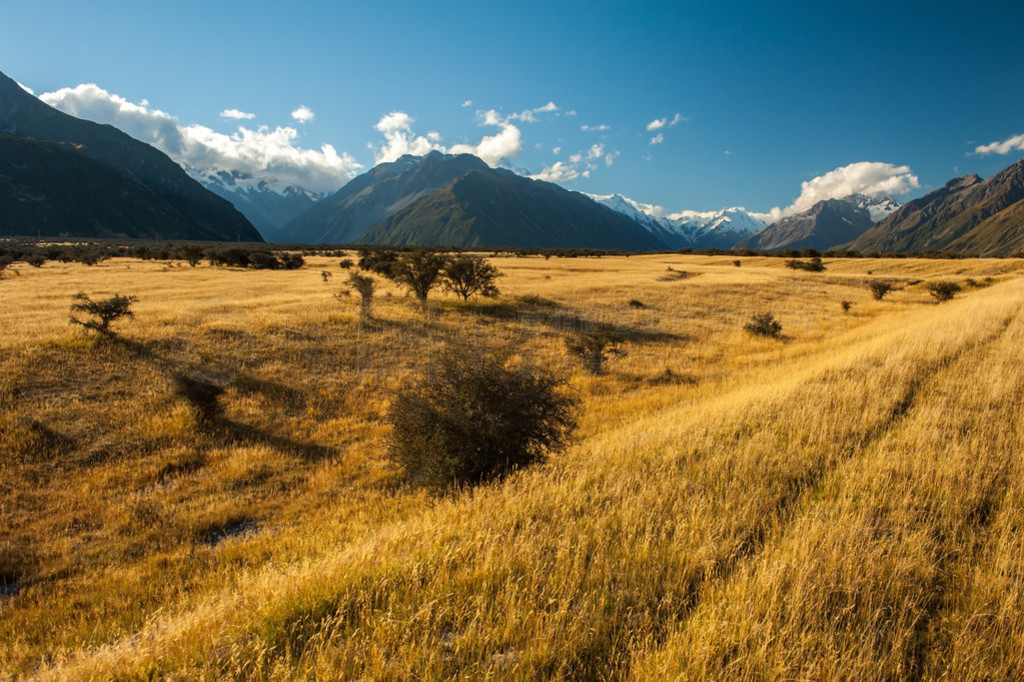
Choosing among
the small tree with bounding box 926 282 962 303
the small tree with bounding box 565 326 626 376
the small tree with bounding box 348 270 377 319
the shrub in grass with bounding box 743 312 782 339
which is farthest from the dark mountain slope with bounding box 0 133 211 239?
the small tree with bounding box 926 282 962 303

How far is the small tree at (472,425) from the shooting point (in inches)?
298

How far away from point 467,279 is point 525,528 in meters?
24.8

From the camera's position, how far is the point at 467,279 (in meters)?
28.4

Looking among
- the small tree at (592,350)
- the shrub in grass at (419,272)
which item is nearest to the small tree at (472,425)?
the small tree at (592,350)

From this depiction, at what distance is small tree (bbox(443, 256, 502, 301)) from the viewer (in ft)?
92.8

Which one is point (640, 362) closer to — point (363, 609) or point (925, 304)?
point (363, 609)

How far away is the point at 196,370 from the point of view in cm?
1337

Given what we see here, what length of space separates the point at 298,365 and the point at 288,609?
502 inches

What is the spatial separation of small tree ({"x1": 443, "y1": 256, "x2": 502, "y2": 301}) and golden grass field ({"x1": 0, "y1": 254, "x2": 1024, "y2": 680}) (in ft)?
47.4

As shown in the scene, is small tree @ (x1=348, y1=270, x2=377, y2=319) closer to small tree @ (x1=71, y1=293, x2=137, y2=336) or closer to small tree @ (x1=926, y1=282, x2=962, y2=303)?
small tree @ (x1=71, y1=293, x2=137, y2=336)

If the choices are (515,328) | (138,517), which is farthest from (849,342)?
(138,517)

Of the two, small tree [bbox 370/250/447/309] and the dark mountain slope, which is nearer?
small tree [bbox 370/250/447/309]

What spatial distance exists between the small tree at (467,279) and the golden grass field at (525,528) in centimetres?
1446

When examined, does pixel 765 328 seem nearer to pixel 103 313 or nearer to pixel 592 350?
pixel 592 350
